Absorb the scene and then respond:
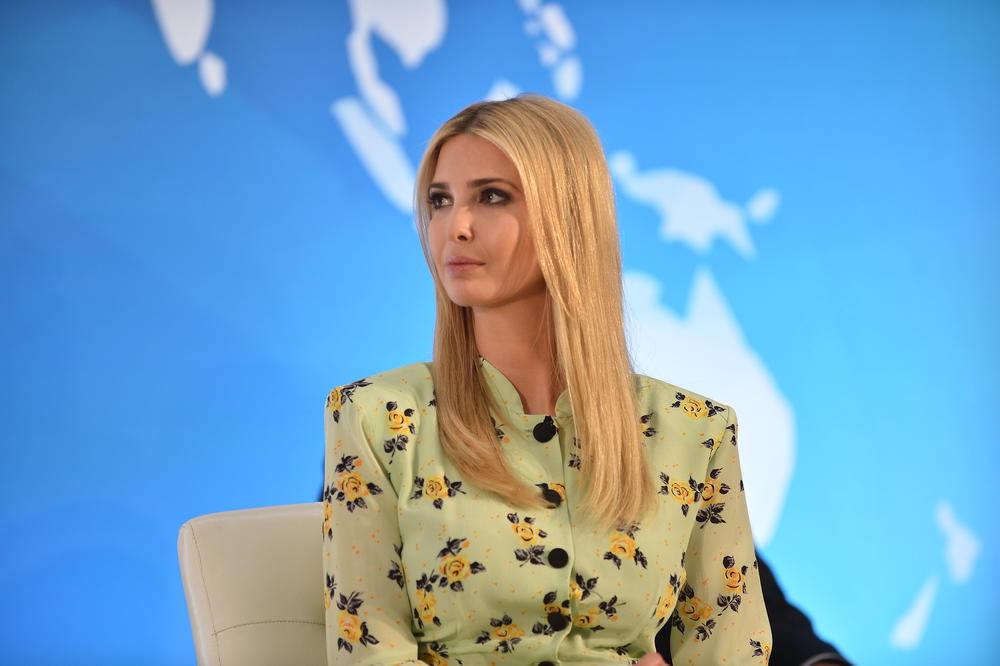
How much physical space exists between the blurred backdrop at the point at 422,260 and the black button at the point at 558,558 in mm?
2015

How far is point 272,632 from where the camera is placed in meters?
1.85

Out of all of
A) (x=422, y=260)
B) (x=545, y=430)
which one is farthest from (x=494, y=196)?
(x=422, y=260)

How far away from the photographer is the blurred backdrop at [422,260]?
3.54 m

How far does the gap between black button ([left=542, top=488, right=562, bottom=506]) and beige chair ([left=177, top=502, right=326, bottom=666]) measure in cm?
53

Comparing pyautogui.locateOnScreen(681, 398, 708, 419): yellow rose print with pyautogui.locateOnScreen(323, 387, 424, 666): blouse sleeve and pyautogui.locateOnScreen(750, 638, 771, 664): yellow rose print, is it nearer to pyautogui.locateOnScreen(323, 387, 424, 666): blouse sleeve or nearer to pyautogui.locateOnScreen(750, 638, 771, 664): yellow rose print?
pyautogui.locateOnScreen(750, 638, 771, 664): yellow rose print

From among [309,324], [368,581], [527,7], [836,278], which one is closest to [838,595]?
[836,278]

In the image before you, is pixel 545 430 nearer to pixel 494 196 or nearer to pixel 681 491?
pixel 681 491

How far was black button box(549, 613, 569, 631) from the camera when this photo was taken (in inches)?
59.6

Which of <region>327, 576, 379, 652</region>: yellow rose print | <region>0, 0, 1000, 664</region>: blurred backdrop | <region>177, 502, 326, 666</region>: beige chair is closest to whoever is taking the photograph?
<region>327, 576, 379, 652</region>: yellow rose print

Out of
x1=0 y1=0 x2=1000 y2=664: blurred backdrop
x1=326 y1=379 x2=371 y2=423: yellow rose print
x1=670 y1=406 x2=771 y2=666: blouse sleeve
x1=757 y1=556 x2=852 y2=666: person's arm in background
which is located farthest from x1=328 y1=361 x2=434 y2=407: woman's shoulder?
x1=0 y1=0 x2=1000 y2=664: blurred backdrop

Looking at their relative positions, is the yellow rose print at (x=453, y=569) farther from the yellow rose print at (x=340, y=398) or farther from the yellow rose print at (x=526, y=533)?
the yellow rose print at (x=340, y=398)

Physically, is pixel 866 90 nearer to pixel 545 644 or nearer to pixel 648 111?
pixel 648 111

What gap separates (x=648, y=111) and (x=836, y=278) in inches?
34.2

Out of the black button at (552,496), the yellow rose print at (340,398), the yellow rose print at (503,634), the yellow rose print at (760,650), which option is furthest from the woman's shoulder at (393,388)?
the yellow rose print at (760,650)
